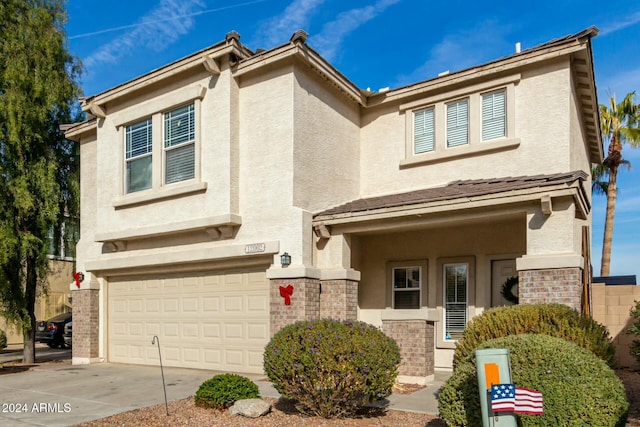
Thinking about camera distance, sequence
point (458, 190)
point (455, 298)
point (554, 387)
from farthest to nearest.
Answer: point (455, 298) → point (458, 190) → point (554, 387)

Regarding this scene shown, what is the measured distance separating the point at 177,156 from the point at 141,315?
440 cm

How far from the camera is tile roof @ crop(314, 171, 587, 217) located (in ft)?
31.0

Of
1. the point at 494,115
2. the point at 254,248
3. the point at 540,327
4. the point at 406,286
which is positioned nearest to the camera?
the point at 540,327

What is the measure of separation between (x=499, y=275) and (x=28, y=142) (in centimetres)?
1248

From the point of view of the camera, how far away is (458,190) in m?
10.9

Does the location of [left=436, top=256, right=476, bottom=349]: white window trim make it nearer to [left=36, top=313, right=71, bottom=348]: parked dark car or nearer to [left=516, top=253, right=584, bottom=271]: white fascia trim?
[left=516, top=253, right=584, bottom=271]: white fascia trim

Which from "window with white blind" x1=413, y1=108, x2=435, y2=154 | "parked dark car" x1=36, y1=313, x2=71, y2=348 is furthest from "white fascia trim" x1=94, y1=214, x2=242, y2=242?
"parked dark car" x1=36, y1=313, x2=71, y2=348

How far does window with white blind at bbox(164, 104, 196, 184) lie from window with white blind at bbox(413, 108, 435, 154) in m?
5.13

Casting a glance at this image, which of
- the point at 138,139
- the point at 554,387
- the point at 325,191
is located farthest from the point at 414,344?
the point at 138,139

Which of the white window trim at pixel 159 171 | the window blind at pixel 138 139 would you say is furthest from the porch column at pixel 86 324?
the window blind at pixel 138 139

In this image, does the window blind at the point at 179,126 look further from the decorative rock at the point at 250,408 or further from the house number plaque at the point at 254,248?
the decorative rock at the point at 250,408

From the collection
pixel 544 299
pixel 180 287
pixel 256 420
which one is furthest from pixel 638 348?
pixel 180 287

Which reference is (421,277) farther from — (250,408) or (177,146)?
(177,146)

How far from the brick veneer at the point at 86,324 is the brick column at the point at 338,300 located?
23.2 feet
